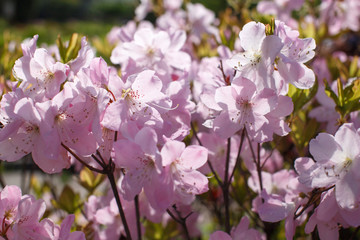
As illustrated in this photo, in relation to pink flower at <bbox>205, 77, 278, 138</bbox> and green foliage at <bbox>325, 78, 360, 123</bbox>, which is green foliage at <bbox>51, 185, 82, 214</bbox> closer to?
pink flower at <bbox>205, 77, 278, 138</bbox>

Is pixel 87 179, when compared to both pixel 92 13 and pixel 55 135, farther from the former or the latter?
pixel 92 13

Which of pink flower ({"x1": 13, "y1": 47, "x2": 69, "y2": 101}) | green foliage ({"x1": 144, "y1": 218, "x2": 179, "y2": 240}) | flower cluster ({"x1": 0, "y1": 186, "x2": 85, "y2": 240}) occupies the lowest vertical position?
green foliage ({"x1": 144, "y1": 218, "x2": 179, "y2": 240})

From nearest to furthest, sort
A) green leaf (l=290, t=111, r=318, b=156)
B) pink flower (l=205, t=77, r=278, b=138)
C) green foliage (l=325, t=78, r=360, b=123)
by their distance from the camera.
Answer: pink flower (l=205, t=77, r=278, b=138)
green foliage (l=325, t=78, r=360, b=123)
green leaf (l=290, t=111, r=318, b=156)

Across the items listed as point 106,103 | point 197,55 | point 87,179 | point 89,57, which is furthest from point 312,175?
point 197,55

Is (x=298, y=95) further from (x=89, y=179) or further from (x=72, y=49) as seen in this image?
(x=89, y=179)

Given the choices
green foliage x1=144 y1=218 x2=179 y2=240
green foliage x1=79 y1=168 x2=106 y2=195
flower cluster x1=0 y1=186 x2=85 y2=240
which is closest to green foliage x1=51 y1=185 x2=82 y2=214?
green foliage x1=79 y1=168 x2=106 y2=195

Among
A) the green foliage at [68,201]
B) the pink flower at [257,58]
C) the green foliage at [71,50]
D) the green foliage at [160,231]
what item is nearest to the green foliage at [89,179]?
the green foliage at [68,201]

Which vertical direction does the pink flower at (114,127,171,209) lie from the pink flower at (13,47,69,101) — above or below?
below

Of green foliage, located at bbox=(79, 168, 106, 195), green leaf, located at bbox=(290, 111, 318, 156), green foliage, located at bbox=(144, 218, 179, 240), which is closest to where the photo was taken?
green leaf, located at bbox=(290, 111, 318, 156)

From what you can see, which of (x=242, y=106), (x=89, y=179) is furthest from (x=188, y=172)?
(x=89, y=179)

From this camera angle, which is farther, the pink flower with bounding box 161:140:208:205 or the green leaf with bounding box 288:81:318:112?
the green leaf with bounding box 288:81:318:112

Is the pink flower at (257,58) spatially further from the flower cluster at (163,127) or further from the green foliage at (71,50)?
the green foliage at (71,50)
